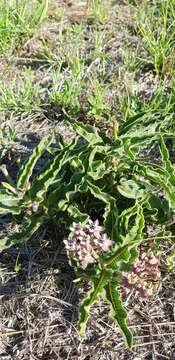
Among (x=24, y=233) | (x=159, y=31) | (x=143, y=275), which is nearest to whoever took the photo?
(x=143, y=275)

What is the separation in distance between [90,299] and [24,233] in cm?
38

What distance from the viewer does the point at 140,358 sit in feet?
6.93

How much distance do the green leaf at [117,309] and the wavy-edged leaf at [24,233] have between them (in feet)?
1.19

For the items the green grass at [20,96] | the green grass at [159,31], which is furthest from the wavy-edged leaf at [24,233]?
the green grass at [159,31]

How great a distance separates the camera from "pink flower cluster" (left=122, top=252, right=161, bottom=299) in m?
2.13

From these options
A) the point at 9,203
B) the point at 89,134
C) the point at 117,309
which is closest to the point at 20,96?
the point at 89,134

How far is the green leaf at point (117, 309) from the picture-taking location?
1.97 metres

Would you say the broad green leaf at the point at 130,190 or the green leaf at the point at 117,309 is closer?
the green leaf at the point at 117,309

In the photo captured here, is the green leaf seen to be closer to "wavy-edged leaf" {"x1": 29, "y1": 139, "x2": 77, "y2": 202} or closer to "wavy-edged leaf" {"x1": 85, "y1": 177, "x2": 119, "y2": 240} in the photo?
"wavy-edged leaf" {"x1": 85, "y1": 177, "x2": 119, "y2": 240}

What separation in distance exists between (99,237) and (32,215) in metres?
0.35

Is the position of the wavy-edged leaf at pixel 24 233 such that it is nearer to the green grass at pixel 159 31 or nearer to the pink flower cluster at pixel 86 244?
the pink flower cluster at pixel 86 244

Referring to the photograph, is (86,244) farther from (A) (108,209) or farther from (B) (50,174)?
(B) (50,174)

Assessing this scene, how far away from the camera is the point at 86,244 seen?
2037 millimetres

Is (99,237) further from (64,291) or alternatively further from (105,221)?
(64,291)
